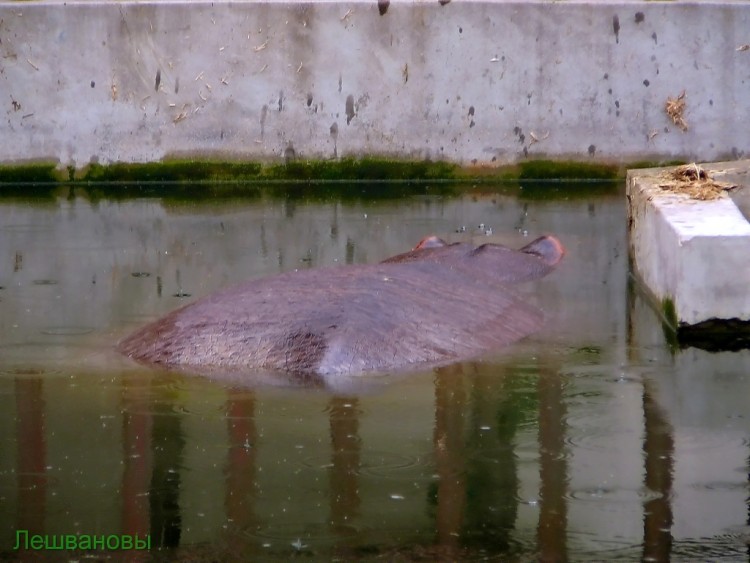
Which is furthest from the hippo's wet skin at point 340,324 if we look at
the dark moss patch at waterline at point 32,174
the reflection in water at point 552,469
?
the dark moss patch at waterline at point 32,174

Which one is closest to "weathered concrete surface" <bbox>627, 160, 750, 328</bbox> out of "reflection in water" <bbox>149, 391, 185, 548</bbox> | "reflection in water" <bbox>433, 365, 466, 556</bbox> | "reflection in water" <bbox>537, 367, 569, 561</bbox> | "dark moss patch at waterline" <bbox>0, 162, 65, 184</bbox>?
"reflection in water" <bbox>537, 367, 569, 561</bbox>

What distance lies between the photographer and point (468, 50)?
514 inches

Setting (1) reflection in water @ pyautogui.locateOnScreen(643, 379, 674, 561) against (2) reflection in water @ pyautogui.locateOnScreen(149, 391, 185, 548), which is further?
(2) reflection in water @ pyautogui.locateOnScreen(149, 391, 185, 548)

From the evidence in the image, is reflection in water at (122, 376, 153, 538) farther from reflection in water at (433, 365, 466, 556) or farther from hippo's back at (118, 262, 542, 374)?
reflection in water at (433, 365, 466, 556)

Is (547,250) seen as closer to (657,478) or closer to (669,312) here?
(669,312)

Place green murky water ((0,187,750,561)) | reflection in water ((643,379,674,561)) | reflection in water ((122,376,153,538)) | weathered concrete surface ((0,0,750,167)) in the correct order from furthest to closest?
weathered concrete surface ((0,0,750,167))
reflection in water ((122,376,153,538))
green murky water ((0,187,750,561))
reflection in water ((643,379,674,561))

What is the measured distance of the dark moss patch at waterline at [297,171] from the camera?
13.0 metres

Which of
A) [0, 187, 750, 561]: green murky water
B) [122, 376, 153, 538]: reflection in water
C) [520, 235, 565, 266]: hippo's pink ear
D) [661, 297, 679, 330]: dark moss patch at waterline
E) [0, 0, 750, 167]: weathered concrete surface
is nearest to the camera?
[0, 187, 750, 561]: green murky water

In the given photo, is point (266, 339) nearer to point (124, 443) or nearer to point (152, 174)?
point (124, 443)

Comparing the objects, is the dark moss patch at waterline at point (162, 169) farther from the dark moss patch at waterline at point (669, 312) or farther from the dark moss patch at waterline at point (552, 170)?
the dark moss patch at waterline at point (669, 312)

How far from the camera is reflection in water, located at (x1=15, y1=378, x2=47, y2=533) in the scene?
4211 millimetres

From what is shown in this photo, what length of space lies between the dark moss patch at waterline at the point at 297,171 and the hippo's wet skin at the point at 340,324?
6.47m

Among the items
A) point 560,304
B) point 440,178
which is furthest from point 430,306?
point 440,178

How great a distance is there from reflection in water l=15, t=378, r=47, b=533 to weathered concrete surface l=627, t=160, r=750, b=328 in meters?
3.03
